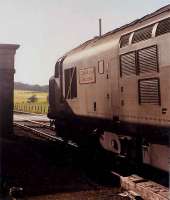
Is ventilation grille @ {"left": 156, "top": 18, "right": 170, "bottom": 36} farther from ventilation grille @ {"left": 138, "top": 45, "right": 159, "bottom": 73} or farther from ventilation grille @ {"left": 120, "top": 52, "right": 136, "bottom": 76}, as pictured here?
ventilation grille @ {"left": 120, "top": 52, "right": 136, "bottom": 76}

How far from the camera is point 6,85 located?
20531 millimetres

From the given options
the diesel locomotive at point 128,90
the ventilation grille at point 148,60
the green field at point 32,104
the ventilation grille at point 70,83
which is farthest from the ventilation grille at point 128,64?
the green field at point 32,104

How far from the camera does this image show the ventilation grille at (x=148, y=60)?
849 centimetres

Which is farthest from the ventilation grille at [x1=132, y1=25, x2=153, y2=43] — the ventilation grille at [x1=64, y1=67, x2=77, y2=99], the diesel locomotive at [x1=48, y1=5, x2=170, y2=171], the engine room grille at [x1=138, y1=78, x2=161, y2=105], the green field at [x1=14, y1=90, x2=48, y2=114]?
the green field at [x1=14, y1=90, x2=48, y2=114]

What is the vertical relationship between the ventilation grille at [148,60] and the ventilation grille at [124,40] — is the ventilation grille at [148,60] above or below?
below

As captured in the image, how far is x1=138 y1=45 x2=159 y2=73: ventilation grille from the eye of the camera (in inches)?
334

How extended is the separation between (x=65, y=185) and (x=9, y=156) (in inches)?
168

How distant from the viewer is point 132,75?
9438 millimetres

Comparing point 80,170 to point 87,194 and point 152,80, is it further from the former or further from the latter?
point 152,80

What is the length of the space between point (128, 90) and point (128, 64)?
68 centimetres

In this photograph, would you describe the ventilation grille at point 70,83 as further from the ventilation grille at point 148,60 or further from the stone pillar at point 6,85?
the stone pillar at point 6,85

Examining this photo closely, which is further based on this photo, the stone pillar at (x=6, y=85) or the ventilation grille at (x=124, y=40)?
the stone pillar at (x=6, y=85)

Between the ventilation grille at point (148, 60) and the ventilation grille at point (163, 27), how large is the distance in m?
0.35

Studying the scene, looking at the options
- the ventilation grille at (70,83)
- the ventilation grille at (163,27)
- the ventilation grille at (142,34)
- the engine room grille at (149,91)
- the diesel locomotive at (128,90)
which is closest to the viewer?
the ventilation grille at (163,27)
